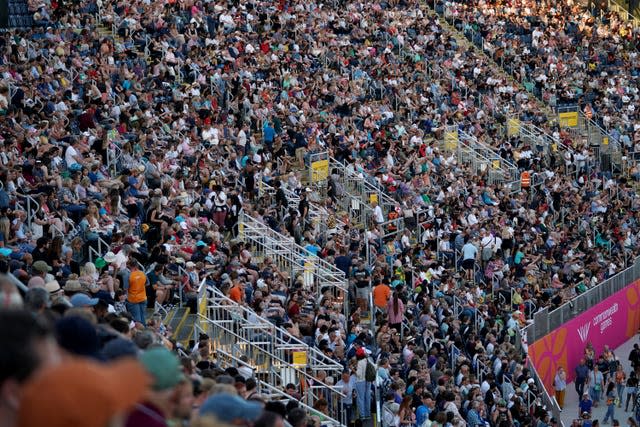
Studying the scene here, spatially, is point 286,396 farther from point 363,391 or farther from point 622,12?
point 622,12

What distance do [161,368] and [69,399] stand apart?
141 centimetres

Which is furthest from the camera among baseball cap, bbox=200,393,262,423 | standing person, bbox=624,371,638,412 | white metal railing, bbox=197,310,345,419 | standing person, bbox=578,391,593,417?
standing person, bbox=624,371,638,412

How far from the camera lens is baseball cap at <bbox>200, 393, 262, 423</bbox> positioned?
5.73 metres

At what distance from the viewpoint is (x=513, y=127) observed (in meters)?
36.9

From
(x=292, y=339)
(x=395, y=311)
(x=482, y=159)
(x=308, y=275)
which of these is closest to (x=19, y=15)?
(x=308, y=275)

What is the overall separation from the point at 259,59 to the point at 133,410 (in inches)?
1056

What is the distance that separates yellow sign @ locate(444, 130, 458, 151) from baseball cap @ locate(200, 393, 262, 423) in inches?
1093

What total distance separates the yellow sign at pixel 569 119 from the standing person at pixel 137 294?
82.1ft

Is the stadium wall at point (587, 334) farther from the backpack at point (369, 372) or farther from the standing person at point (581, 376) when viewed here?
the backpack at point (369, 372)

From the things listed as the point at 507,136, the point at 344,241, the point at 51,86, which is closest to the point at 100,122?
the point at 51,86

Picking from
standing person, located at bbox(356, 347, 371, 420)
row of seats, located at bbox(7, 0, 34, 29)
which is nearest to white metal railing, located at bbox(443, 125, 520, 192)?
row of seats, located at bbox(7, 0, 34, 29)

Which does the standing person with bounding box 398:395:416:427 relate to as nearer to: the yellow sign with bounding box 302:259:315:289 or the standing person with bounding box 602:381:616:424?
the yellow sign with bounding box 302:259:315:289

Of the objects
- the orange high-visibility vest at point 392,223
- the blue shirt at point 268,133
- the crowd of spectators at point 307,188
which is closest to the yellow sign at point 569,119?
the crowd of spectators at point 307,188

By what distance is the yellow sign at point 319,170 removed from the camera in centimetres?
2795
